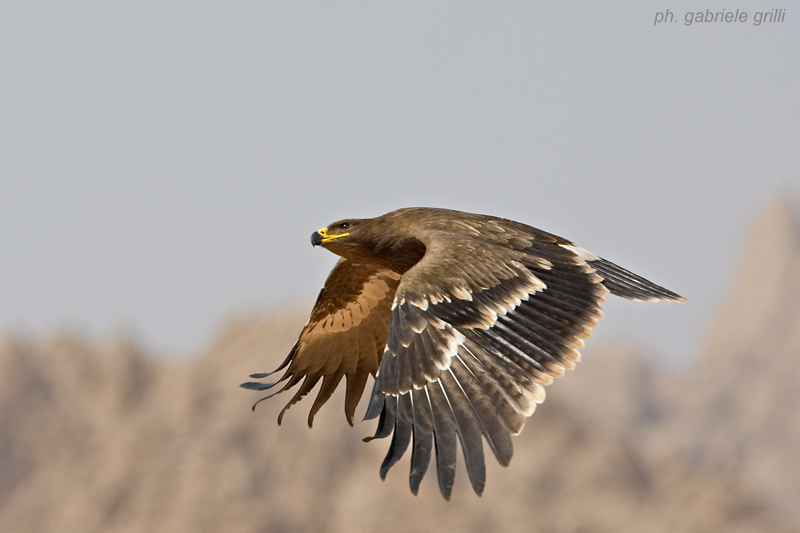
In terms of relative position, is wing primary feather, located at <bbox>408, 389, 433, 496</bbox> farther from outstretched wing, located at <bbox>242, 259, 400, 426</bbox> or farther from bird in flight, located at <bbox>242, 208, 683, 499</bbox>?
outstretched wing, located at <bbox>242, 259, 400, 426</bbox>

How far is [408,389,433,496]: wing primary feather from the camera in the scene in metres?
4.54

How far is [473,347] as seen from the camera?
5.06 m

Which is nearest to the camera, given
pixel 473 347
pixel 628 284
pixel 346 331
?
pixel 473 347

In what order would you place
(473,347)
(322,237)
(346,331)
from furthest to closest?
(346,331)
(322,237)
(473,347)

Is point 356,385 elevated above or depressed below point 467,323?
below

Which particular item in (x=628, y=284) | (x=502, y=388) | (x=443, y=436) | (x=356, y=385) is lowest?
(x=356, y=385)

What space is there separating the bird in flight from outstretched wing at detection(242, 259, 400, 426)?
58 millimetres

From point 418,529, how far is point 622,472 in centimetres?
562

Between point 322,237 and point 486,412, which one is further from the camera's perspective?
point 322,237

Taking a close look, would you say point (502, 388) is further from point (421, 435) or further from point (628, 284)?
point (628, 284)

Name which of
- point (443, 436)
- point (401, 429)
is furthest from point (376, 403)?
point (443, 436)

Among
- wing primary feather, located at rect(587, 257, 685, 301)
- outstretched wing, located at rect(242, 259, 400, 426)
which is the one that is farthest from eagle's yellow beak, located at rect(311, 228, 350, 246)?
wing primary feather, located at rect(587, 257, 685, 301)

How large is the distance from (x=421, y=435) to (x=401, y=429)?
0.33 feet

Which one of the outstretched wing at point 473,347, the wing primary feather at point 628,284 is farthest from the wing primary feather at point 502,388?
the wing primary feather at point 628,284
